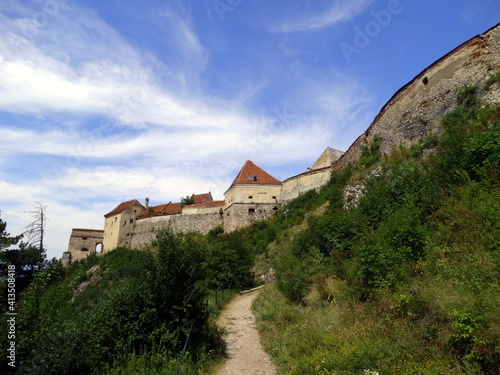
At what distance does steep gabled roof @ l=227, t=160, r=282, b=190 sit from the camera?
30781 mm

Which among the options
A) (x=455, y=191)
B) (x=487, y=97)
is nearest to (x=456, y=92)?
(x=487, y=97)

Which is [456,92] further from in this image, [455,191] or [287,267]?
[287,267]

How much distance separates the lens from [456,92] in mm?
12570

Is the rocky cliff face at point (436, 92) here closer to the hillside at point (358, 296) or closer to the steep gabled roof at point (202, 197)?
the hillside at point (358, 296)

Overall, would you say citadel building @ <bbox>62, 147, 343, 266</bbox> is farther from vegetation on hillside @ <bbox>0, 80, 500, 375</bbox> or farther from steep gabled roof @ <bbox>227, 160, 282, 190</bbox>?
vegetation on hillside @ <bbox>0, 80, 500, 375</bbox>

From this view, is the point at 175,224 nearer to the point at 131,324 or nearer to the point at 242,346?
the point at 242,346

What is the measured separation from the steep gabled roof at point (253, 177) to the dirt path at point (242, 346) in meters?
19.1

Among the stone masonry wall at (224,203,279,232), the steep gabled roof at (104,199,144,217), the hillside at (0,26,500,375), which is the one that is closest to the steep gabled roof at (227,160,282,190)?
the stone masonry wall at (224,203,279,232)

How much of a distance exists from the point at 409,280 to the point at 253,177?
26.0 m

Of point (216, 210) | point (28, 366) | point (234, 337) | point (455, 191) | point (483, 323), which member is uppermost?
point (216, 210)

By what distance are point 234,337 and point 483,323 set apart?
6.39 metres

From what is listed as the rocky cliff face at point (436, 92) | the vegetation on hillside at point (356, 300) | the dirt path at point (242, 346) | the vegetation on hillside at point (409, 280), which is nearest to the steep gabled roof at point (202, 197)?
the rocky cliff face at point (436, 92)

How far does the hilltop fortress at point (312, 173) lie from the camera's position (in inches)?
492

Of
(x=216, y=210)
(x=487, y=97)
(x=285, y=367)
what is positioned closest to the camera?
(x=285, y=367)
